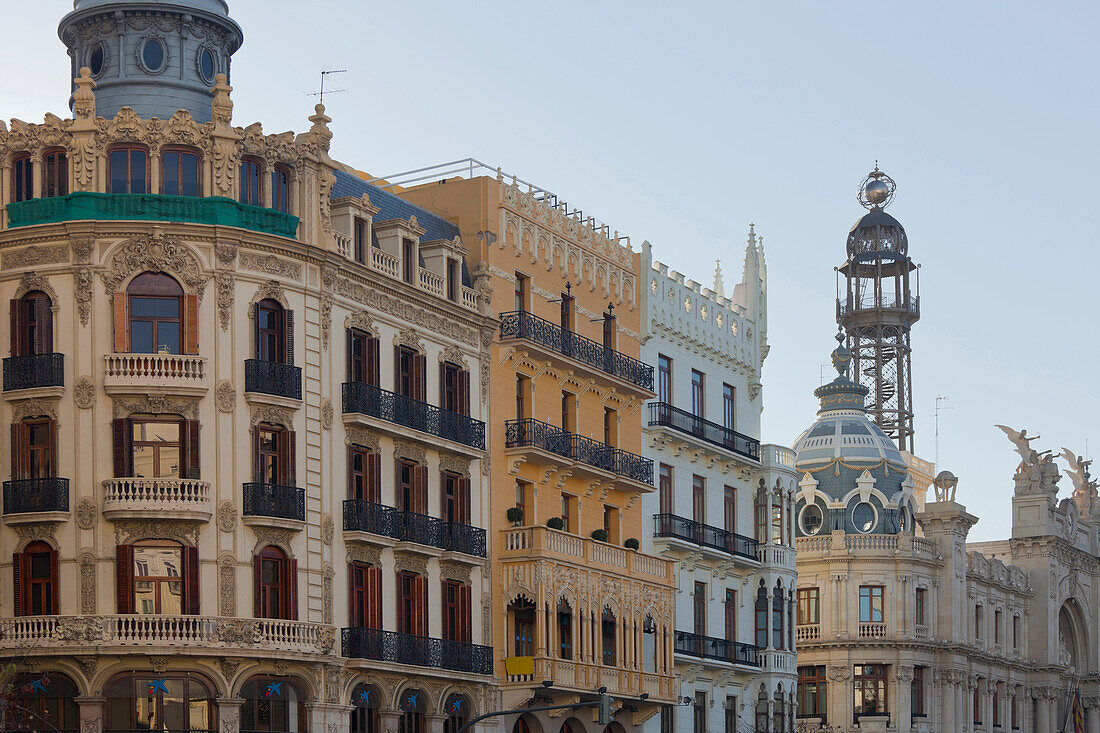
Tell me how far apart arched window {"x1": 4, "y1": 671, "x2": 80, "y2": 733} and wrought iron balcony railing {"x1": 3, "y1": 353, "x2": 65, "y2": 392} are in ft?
26.0

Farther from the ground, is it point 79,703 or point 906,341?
point 906,341

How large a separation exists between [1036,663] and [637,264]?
Answer: 4960 cm

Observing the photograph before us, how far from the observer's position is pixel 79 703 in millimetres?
54969

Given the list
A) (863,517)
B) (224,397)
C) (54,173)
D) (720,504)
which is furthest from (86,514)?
(863,517)

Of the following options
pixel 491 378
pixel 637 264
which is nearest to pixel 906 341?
pixel 637 264

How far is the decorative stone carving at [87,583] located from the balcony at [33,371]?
15.5ft

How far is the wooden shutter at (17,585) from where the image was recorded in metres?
56.5

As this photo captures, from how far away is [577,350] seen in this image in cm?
7312

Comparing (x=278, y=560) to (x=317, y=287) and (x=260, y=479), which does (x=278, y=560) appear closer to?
(x=260, y=479)

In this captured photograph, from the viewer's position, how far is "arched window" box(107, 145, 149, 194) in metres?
58.1

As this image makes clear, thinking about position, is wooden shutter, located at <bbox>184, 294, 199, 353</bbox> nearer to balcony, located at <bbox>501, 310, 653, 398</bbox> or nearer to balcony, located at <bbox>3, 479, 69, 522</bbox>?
balcony, located at <bbox>3, 479, 69, 522</bbox>

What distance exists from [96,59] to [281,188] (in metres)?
7.64

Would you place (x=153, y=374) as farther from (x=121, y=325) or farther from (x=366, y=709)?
(x=366, y=709)

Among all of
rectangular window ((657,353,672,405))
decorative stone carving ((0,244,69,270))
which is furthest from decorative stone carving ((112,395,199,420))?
rectangular window ((657,353,672,405))
